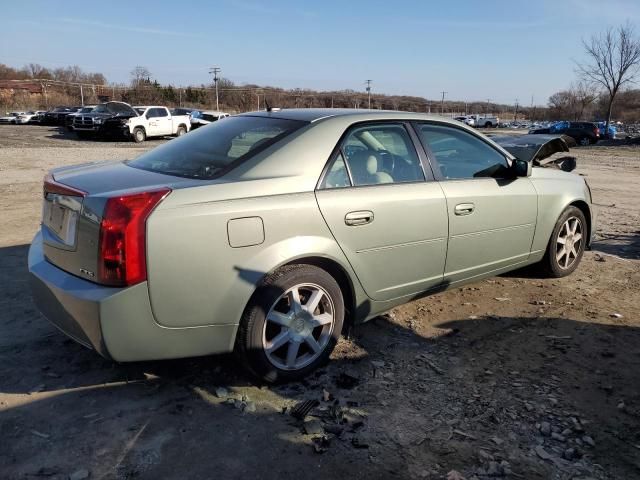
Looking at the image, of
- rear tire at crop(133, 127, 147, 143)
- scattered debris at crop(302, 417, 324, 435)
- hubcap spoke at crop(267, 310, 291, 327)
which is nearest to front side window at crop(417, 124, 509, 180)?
hubcap spoke at crop(267, 310, 291, 327)

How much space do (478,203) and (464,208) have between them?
7.2 inches

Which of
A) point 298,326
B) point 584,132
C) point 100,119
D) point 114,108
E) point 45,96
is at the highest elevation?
point 45,96

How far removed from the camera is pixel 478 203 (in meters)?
4.00

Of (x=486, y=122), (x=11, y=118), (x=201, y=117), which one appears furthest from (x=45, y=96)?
(x=486, y=122)

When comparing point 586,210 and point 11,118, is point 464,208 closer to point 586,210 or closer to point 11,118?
point 586,210

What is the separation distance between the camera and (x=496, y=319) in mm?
4250

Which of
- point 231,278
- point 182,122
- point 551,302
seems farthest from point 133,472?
point 182,122

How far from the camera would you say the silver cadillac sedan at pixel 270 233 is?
2.63 meters

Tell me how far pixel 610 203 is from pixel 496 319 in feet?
24.1

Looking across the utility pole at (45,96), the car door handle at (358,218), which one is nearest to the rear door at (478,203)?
the car door handle at (358,218)

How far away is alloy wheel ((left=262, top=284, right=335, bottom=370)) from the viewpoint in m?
3.08

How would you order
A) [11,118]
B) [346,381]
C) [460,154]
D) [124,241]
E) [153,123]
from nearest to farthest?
1. [124,241]
2. [346,381]
3. [460,154]
4. [153,123]
5. [11,118]

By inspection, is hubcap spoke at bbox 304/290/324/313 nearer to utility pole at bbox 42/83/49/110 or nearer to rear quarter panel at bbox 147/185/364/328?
rear quarter panel at bbox 147/185/364/328

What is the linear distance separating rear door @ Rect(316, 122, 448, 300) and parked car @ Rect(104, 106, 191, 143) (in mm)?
22997
